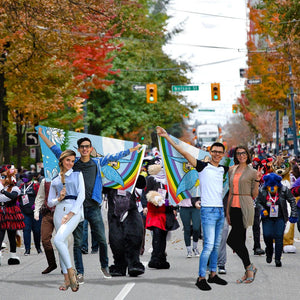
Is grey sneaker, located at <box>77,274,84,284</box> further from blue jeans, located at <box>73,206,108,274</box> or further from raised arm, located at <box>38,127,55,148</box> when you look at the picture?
raised arm, located at <box>38,127,55,148</box>

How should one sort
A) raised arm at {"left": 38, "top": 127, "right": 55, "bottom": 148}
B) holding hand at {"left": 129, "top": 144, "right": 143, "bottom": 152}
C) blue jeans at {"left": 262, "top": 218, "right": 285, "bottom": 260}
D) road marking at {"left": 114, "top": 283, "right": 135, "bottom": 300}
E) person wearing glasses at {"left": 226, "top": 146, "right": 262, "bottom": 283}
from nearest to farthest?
road marking at {"left": 114, "top": 283, "right": 135, "bottom": 300}
person wearing glasses at {"left": 226, "top": 146, "right": 262, "bottom": 283}
raised arm at {"left": 38, "top": 127, "right": 55, "bottom": 148}
holding hand at {"left": 129, "top": 144, "right": 143, "bottom": 152}
blue jeans at {"left": 262, "top": 218, "right": 285, "bottom": 260}

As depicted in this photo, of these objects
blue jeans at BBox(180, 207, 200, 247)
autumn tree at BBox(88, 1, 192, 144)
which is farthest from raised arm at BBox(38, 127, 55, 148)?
autumn tree at BBox(88, 1, 192, 144)

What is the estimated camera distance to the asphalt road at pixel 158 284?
384 inches

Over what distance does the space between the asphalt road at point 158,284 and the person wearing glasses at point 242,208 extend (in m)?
0.38

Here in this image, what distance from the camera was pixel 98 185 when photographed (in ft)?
35.1

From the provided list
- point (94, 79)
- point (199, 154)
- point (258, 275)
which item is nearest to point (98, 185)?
point (199, 154)

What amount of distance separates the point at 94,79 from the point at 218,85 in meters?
6.77

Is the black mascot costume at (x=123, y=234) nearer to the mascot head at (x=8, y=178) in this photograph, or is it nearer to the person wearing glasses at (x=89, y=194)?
the person wearing glasses at (x=89, y=194)

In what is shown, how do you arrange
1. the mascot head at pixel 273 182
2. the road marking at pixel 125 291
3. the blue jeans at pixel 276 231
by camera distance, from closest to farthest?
the road marking at pixel 125 291
the blue jeans at pixel 276 231
the mascot head at pixel 273 182

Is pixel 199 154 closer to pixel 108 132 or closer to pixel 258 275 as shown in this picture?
pixel 258 275

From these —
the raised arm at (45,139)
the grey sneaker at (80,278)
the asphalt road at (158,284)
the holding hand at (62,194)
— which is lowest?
the asphalt road at (158,284)

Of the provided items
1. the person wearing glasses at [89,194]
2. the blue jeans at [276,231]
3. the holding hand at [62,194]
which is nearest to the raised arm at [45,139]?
the person wearing glasses at [89,194]

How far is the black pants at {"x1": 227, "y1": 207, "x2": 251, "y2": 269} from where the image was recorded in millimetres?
10609

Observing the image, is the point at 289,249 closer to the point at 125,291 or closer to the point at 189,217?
the point at 189,217
